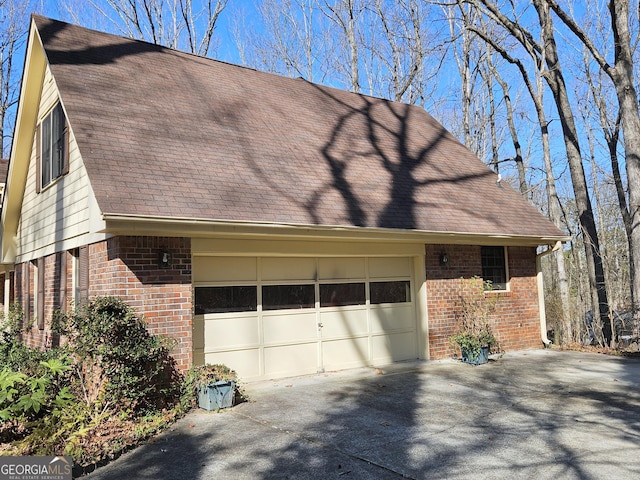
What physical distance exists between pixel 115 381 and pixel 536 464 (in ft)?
15.0

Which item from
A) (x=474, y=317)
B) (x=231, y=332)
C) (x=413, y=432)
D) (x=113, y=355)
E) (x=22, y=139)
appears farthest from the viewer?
(x=22, y=139)

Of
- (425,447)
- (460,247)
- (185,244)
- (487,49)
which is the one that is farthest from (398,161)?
(487,49)

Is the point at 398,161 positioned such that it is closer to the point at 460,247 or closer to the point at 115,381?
the point at 460,247

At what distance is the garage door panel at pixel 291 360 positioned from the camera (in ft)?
28.7

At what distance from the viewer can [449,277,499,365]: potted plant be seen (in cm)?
1013

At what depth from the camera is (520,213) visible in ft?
39.2

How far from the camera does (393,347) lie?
10.2 metres

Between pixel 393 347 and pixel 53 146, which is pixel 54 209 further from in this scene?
pixel 393 347

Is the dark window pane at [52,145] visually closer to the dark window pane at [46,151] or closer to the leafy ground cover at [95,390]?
the dark window pane at [46,151]

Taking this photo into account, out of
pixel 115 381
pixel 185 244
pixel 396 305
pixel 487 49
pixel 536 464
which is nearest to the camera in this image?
pixel 536 464

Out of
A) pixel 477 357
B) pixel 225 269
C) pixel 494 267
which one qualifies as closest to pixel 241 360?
pixel 225 269

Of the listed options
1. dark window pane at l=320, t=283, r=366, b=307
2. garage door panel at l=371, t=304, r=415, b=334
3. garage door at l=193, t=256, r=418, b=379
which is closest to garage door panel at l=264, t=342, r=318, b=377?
garage door at l=193, t=256, r=418, b=379

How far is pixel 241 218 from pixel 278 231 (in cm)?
64

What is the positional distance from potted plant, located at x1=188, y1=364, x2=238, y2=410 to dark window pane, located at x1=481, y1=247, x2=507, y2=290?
6330mm
